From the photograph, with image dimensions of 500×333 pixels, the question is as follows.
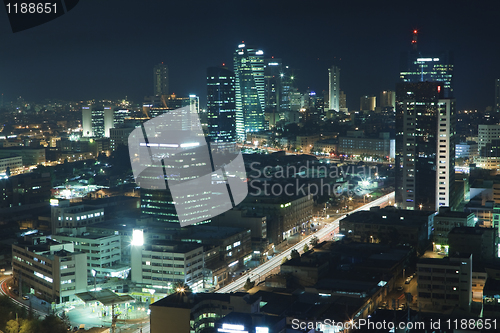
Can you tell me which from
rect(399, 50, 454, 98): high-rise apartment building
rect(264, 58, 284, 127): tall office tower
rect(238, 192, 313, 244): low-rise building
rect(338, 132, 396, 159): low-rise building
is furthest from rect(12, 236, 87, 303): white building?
rect(264, 58, 284, 127): tall office tower

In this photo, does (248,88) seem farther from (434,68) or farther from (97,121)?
(434,68)

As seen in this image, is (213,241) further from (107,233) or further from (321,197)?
(321,197)

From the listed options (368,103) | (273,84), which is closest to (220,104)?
(273,84)

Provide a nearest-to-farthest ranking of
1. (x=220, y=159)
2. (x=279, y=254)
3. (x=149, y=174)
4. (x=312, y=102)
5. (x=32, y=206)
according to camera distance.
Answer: (x=279, y=254)
(x=149, y=174)
(x=32, y=206)
(x=220, y=159)
(x=312, y=102)

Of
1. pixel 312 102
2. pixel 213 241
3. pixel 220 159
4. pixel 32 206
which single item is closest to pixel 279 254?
pixel 213 241

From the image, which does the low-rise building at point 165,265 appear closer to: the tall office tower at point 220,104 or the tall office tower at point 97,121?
the tall office tower at point 220,104

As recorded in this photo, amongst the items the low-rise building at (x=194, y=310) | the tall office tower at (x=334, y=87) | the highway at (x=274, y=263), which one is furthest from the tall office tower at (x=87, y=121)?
the low-rise building at (x=194, y=310)

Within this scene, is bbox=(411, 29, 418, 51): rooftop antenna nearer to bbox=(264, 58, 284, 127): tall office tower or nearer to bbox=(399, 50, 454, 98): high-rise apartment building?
bbox=(399, 50, 454, 98): high-rise apartment building
